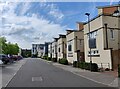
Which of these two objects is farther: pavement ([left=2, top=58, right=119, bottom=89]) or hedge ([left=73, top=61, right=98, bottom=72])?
hedge ([left=73, top=61, right=98, bottom=72])

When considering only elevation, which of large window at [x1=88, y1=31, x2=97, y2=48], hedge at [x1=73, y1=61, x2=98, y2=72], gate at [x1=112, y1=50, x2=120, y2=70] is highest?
large window at [x1=88, y1=31, x2=97, y2=48]

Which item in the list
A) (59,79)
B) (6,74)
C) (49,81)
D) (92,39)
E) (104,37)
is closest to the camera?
(49,81)

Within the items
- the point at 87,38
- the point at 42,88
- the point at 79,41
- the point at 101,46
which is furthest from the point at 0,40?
the point at 42,88

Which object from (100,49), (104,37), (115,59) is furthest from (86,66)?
(104,37)

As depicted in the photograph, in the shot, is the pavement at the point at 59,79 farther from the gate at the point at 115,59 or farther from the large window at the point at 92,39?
the large window at the point at 92,39

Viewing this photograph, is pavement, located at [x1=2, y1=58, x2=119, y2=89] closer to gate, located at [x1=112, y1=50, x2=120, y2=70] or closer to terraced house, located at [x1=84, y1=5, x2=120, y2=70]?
gate, located at [x1=112, y1=50, x2=120, y2=70]

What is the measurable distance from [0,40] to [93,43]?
166ft

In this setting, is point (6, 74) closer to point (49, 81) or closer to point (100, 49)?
point (49, 81)

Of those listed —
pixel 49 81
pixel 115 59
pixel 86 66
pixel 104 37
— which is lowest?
pixel 49 81

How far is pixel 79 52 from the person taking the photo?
4462cm

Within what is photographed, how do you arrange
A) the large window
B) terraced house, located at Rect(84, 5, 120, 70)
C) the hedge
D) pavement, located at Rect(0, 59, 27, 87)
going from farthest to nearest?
the large window, terraced house, located at Rect(84, 5, 120, 70), the hedge, pavement, located at Rect(0, 59, 27, 87)

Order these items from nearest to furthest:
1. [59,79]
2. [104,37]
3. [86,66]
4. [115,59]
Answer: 1. [59,79]
2. [115,59]
3. [86,66]
4. [104,37]

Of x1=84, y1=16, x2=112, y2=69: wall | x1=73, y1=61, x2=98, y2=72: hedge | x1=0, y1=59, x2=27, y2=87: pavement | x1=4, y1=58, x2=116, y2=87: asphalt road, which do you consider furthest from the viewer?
x1=84, y1=16, x2=112, y2=69: wall

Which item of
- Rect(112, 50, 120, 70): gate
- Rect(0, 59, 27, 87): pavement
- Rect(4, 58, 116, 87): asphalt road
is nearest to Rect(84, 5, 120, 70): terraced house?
Rect(112, 50, 120, 70): gate
